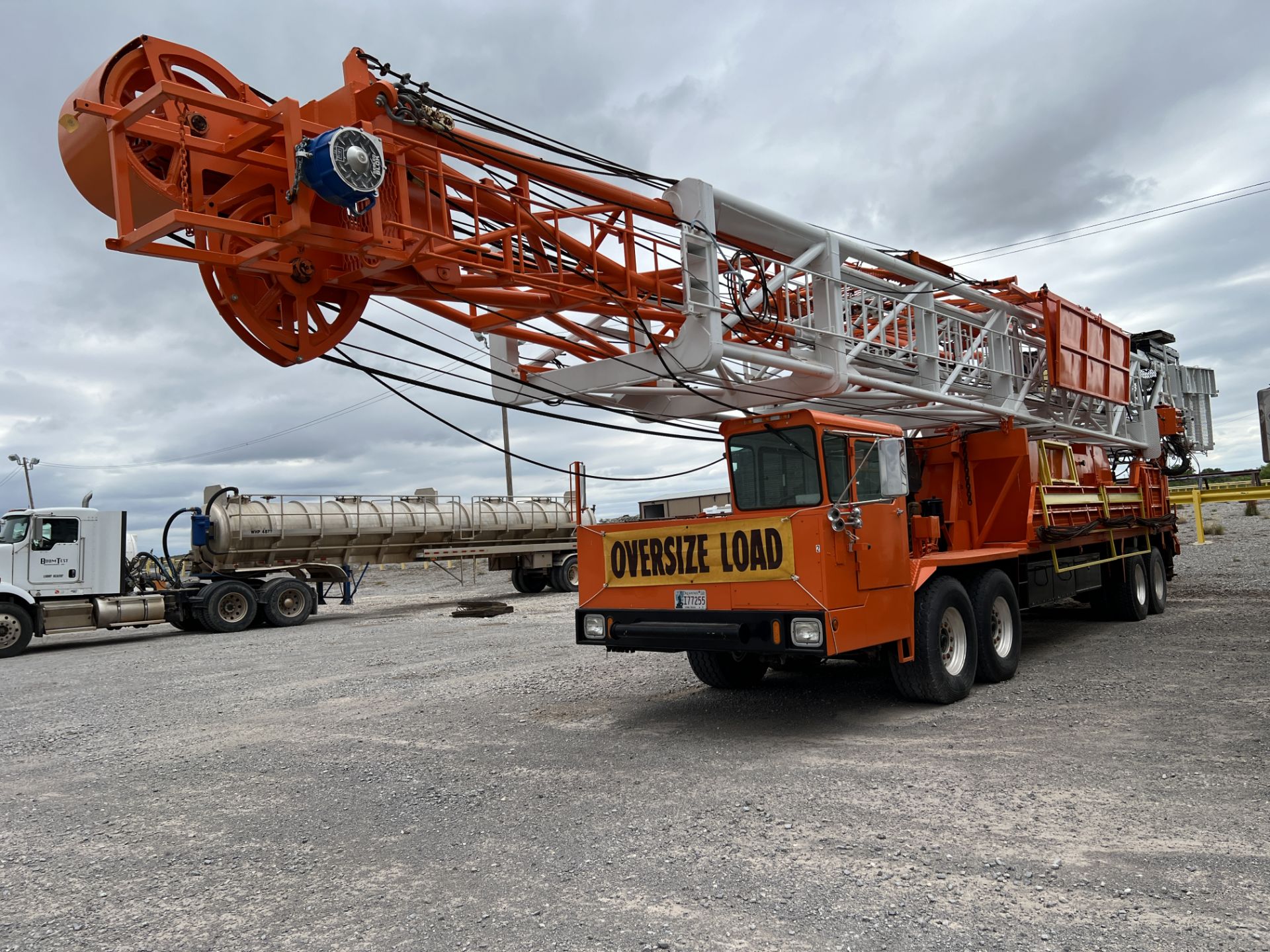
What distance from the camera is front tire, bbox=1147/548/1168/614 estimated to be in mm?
13875

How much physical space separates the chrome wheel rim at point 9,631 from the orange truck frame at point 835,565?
46.3 ft

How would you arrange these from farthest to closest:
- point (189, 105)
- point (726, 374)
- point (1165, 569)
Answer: point (1165, 569) < point (726, 374) < point (189, 105)

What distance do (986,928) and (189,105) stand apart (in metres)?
5.97

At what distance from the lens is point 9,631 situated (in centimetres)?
1714

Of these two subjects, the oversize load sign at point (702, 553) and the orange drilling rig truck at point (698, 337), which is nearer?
the orange drilling rig truck at point (698, 337)

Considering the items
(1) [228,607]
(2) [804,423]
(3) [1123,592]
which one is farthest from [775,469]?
(1) [228,607]

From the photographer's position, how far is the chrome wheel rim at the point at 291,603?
69.2 ft

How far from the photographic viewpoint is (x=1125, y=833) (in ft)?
16.0

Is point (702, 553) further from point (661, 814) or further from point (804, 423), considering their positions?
point (661, 814)

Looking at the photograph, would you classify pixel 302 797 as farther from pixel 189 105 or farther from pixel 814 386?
pixel 814 386

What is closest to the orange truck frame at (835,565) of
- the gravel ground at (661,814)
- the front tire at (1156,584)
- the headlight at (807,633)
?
the headlight at (807,633)

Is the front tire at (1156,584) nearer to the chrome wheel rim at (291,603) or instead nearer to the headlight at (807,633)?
the headlight at (807,633)

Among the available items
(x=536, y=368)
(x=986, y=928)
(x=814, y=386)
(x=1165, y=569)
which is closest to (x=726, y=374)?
(x=814, y=386)

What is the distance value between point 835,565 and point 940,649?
193 cm
